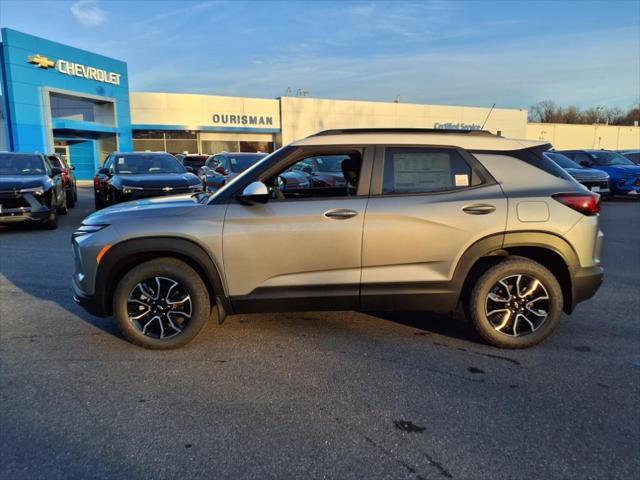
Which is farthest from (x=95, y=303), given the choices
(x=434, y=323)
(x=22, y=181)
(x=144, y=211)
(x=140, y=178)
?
(x=22, y=181)

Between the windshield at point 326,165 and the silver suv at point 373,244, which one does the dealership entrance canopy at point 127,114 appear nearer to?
the windshield at point 326,165

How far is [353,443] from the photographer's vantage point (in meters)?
2.70

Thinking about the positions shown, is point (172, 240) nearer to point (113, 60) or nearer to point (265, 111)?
point (113, 60)

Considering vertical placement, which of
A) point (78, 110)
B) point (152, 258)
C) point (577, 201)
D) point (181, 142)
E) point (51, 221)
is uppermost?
point (78, 110)

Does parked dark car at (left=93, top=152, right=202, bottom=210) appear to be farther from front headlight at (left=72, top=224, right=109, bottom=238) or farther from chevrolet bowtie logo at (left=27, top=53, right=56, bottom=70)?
chevrolet bowtie logo at (left=27, top=53, right=56, bottom=70)

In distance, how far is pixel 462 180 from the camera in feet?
12.7

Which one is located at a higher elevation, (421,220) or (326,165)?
(326,165)

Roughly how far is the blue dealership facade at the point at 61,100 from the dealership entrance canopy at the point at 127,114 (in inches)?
2.2

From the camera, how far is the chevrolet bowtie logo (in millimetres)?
24978

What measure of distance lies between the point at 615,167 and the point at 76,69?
2871 centimetres

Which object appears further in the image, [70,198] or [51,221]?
[70,198]

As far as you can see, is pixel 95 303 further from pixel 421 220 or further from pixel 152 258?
pixel 421 220

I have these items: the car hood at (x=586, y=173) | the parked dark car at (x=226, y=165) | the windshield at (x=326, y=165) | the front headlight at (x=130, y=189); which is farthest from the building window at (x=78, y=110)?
the car hood at (x=586, y=173)

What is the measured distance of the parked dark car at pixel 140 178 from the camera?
9.53 m
